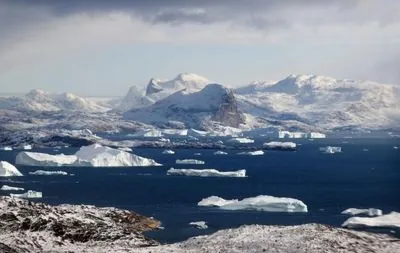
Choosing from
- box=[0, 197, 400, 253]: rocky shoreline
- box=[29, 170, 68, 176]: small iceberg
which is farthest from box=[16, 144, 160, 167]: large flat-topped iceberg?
box=[0, 197, 400, 253]: rocky shoreline

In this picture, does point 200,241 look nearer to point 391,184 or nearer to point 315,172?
point 391,184

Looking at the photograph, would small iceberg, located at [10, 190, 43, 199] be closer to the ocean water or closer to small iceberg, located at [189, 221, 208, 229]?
the ocean water

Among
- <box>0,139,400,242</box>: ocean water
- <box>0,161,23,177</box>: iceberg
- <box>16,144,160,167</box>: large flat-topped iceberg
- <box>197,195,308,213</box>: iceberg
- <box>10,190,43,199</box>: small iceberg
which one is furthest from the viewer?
<box>16,144,160,167</box>: large flat-topped iceberg

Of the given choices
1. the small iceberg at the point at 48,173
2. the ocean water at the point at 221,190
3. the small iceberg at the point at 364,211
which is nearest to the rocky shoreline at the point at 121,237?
the ocean water at the point at 221,190

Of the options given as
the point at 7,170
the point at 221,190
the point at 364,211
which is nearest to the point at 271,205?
the point at 364,211

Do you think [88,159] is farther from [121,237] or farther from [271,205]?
[121,237]
